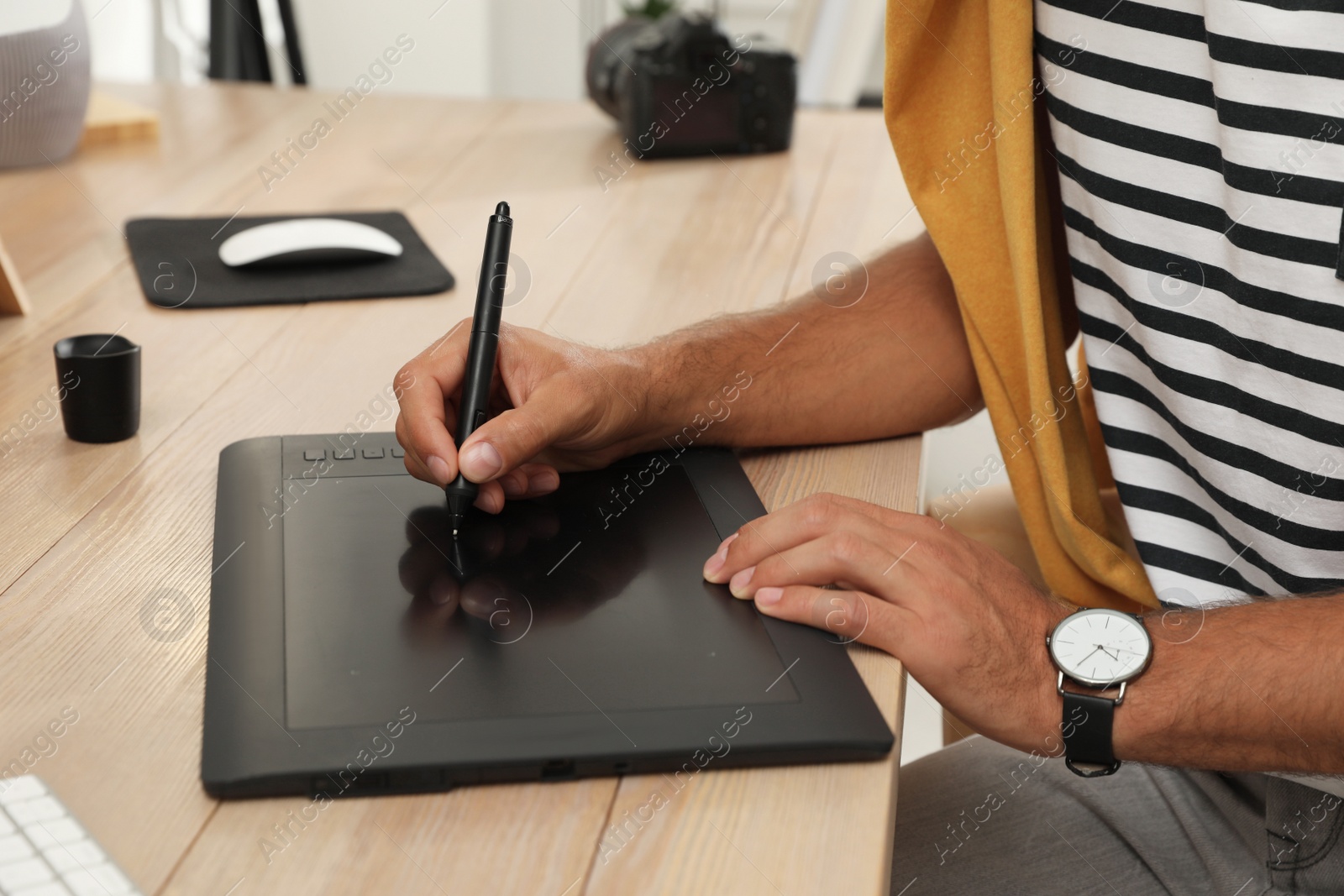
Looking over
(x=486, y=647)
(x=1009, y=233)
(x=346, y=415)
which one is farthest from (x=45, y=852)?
(x=1009, y=233)

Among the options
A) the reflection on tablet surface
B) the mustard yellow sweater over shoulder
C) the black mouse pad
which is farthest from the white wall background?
the reflection on tablet surface

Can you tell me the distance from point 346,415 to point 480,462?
8.8 inches

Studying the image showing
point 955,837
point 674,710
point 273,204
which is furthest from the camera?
point 273,204

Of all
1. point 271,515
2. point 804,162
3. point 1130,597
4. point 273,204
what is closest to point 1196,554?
point 1130,597

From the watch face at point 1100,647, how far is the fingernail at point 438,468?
349mm

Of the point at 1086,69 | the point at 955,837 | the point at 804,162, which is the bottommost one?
the point at 955,837

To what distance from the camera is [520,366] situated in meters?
0.79

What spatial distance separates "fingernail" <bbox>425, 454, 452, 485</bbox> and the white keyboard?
0.27 metres

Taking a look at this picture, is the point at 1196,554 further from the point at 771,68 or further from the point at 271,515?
the point at 771,68

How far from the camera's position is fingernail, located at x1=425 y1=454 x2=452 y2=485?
28.0 inches

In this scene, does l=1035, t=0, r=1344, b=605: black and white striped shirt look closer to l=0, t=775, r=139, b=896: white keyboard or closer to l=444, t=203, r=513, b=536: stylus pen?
l=444, t=203, r=513, b=536: stylus pen

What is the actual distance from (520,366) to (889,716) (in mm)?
340

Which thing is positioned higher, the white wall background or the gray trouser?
the gray trouser

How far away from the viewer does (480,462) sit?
70cm
